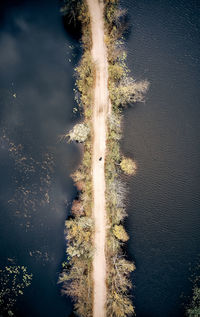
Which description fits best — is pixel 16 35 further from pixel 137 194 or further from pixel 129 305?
pixel 129 305

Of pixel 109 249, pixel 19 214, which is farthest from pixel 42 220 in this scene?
pixel 109 249

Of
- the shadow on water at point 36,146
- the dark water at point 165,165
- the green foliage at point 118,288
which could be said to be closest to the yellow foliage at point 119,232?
the dark water at point 165,165

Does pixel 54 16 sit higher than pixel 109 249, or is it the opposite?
pixel 54 16

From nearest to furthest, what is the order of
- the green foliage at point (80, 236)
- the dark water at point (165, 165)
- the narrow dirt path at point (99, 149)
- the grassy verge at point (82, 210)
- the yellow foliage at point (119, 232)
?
the green foliage at point (80, 236)
the grassy verge at point (82, 210)
the yellow foliage at point (119, 232)
the narrow dirt path at point (99, 149)
the dark water at point (165, 165)

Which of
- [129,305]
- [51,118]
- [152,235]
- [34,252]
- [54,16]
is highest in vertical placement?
[54,16]

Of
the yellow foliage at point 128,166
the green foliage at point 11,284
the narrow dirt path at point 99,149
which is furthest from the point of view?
the green foliage at point 11,284

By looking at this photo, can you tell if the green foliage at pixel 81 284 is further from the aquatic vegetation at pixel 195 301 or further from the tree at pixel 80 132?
the tree at pixel 80 132

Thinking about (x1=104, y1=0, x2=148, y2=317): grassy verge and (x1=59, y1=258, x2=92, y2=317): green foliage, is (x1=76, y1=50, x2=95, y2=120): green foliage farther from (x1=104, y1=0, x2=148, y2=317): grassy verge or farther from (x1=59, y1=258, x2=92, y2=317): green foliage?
(x1=59, y1=258, x2=92, y2=317): green foliage
